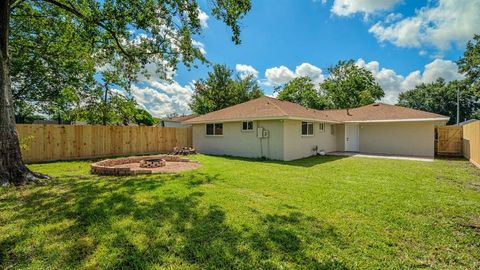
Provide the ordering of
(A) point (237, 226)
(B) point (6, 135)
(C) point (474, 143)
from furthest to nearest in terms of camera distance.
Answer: (C) point (474, 143)
(B) point (6, 135)
(A) point (237, 226)

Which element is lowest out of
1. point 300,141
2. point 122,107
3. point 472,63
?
point 300,141

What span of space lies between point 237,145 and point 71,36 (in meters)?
9.36

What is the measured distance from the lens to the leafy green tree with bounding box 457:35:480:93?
938 inches

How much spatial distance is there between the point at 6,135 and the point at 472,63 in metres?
37.0

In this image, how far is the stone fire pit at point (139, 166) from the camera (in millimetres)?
7949

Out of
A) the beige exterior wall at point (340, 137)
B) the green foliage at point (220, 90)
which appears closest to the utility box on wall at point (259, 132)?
the beige exterior wall at point (340, 137)

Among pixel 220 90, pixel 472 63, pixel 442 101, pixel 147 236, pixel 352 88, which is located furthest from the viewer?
pixel 442 101

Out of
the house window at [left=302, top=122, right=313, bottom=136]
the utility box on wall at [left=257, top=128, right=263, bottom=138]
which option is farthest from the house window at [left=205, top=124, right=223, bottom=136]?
the house window at [left=302, top=122, right=313, bottom=136]

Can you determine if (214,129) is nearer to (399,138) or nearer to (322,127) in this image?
(322,127)

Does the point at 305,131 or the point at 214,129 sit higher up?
the point at 214,129

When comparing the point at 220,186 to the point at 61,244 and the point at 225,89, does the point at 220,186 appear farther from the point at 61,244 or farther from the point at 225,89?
the point at 225,89

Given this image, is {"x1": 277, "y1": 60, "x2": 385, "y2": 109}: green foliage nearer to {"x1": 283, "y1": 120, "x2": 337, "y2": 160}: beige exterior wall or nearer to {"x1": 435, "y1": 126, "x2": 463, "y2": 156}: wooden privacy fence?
{"x1": 283, "y1": 120, "x2": 337, "y2": 160}: beige exterior wall

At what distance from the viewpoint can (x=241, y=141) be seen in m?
13.8

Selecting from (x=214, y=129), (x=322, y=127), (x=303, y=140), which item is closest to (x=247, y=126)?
(x=214, y=129)
